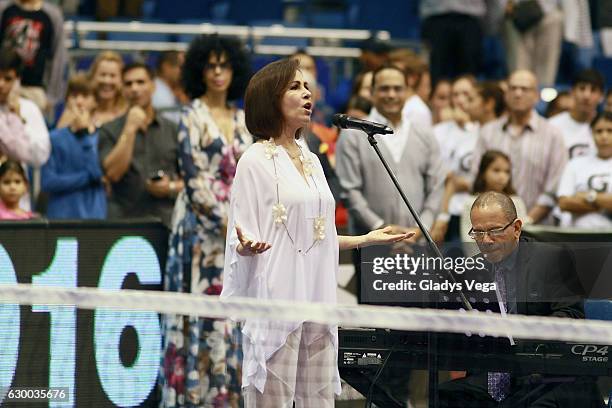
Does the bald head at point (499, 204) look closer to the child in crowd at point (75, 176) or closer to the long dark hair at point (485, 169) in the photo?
the long dark hair at point (485, 169)

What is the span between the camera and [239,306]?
18.3 ft

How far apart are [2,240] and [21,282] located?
0.27 metres

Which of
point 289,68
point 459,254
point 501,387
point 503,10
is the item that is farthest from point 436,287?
point 503,10

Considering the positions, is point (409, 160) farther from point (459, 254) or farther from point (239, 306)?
point (239, 306)

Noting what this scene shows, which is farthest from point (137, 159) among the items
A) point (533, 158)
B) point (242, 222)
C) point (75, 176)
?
point (242, 222)

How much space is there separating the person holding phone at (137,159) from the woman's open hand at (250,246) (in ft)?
14.9

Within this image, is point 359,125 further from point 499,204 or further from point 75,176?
point 75,176

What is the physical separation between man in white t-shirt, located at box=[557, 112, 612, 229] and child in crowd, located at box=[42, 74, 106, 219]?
3577 millimetres

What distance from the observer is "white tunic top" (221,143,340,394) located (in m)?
6.30

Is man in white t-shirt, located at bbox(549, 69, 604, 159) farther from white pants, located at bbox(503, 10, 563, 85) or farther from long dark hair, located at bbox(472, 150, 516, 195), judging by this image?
white pants, located at bbox(503, 10, 563, 85)

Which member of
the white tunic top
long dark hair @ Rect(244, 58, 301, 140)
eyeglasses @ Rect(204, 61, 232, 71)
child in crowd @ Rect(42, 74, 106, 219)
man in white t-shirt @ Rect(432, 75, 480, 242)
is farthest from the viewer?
man in white t-shirt @ Rect(432, 75, 480, 242)

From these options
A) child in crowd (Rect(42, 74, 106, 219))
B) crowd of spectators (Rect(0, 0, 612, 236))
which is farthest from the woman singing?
child in crowd (Rect(42, 74, 106, 219))

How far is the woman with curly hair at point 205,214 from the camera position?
27.3 feet

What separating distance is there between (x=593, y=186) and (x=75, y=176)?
3961 mm
